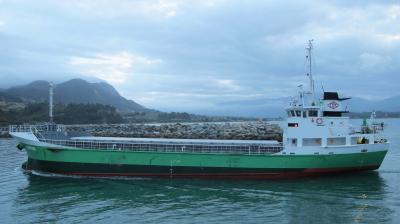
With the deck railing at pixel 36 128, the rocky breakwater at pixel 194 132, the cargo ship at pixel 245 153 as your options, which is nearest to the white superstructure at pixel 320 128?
the cargo ship at pixel 245 153

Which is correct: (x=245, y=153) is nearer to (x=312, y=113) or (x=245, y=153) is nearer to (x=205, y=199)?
(x=312, y=113)

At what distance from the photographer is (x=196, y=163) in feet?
100

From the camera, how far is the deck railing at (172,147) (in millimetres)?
31402

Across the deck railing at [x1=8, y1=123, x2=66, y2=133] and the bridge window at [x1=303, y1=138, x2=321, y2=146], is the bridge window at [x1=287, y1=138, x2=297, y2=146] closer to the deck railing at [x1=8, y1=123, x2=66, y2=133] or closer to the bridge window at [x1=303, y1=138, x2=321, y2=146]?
the bridge window at [x1=303, y1=138, x2=321, y2=146]

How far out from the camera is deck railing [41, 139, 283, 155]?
1236 inches

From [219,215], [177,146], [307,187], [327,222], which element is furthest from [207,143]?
[327,222]

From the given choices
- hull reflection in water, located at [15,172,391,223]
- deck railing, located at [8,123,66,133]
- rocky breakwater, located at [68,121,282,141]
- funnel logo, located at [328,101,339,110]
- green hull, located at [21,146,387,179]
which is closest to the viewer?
hull reflection in water, located at [15,172,391,223]

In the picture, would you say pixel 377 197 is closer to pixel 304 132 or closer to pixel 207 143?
pixel 304 132

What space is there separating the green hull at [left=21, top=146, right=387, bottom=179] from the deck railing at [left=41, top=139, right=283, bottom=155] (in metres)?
0.85

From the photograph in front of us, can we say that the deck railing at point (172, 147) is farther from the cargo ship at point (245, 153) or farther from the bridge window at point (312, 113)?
the bridge window at point (312, 113)

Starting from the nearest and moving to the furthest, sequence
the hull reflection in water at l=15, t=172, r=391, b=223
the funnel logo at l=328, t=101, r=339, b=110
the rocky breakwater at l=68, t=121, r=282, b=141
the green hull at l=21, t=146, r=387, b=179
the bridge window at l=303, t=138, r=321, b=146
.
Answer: the hull reflection in water at l=15, t=172, r=391, b=223
the green hull at l=21, t=146, r=387, b=179
the bridge window at l=303, t=138, r=321, b=146
the funnel logo at l=328, t=101, r=339, b=110
the rocky breakwater at l=68, t=121, r=282, b=141

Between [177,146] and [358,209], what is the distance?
46.6 ft

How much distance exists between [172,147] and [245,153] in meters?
5.43

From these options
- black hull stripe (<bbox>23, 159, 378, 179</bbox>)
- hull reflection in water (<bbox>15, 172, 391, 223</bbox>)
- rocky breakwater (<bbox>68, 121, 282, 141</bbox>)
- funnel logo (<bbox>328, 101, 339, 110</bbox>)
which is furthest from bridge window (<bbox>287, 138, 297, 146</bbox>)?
rocky breakwater (<bbox>68, 121, 282, 141</bbox>)
